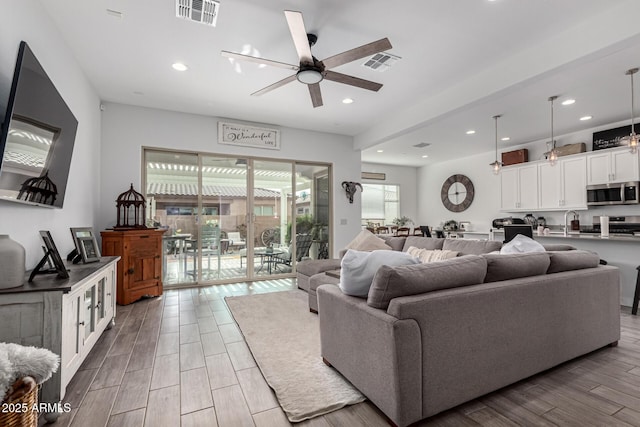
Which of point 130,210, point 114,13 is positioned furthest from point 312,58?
point 130,210

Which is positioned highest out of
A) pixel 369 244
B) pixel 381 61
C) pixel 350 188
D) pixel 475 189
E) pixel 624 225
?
pixel 381 61

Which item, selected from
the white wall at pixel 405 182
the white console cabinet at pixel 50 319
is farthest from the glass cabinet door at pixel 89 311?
the white wall at pixel 405 182

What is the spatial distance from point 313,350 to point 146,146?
409 centimetres

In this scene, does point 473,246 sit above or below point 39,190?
below

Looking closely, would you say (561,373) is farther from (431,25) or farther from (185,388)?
(431,25)

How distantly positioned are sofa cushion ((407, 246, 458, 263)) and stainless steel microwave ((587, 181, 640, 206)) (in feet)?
13.1

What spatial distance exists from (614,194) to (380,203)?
530 cm

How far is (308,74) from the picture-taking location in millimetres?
2797

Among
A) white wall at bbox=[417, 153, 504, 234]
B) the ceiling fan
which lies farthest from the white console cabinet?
white wall at bbox=[417, 153, 504, 234]

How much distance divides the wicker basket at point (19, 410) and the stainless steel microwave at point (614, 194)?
7252mm

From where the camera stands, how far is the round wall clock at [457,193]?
8070 millimetres

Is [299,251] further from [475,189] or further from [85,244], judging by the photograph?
[475,189]

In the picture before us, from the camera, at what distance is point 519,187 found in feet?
21.7

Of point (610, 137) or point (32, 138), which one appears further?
point (610, 137)
